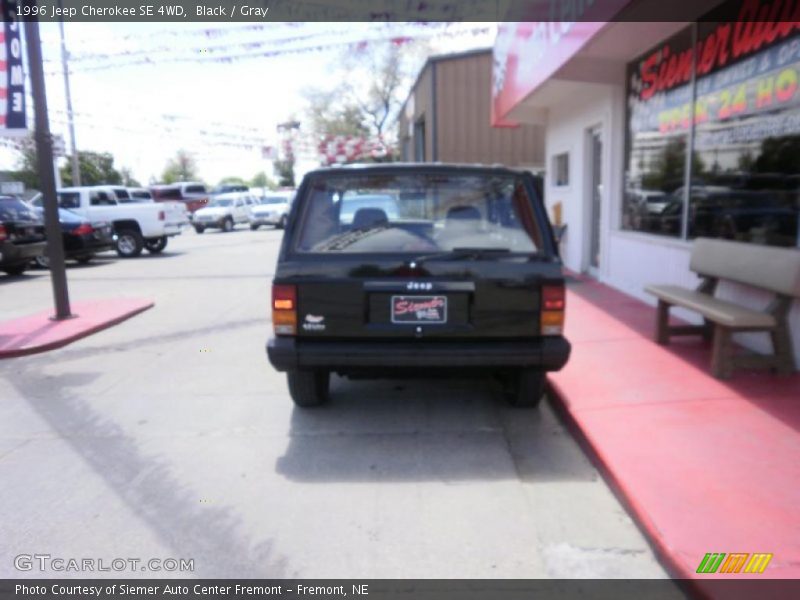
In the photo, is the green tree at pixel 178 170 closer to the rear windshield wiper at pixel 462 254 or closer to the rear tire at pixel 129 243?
the rear tire at pixel 129 243

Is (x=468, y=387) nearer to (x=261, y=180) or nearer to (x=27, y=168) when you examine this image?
(x=27, y=168)

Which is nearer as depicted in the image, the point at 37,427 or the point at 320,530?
the point at 320,530

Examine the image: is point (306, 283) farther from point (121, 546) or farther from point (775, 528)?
point (775, 528)

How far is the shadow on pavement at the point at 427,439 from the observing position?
13.1ft

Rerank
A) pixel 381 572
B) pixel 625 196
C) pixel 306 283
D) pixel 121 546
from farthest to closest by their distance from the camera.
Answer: pixel 625 196, pixel 306 283, pixel 121 546, pixel 381 572

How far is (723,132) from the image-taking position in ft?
21.0

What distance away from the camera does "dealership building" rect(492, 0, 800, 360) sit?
18.4 ft

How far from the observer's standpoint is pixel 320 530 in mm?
3330

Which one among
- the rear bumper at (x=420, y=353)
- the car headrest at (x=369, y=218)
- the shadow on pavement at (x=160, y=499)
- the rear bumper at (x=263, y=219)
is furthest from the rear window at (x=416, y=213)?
the rear bumper at (x=263, y=219)

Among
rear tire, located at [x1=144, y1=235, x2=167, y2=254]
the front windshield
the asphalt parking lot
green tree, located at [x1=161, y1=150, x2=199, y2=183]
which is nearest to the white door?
the asphalt parking lot

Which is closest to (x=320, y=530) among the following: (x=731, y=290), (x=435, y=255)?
(x=435, y=255)

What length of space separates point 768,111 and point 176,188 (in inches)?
1431

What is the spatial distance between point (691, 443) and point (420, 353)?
1.74 meters

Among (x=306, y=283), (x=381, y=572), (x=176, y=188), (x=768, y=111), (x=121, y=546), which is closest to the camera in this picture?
(x=381, y=572)
